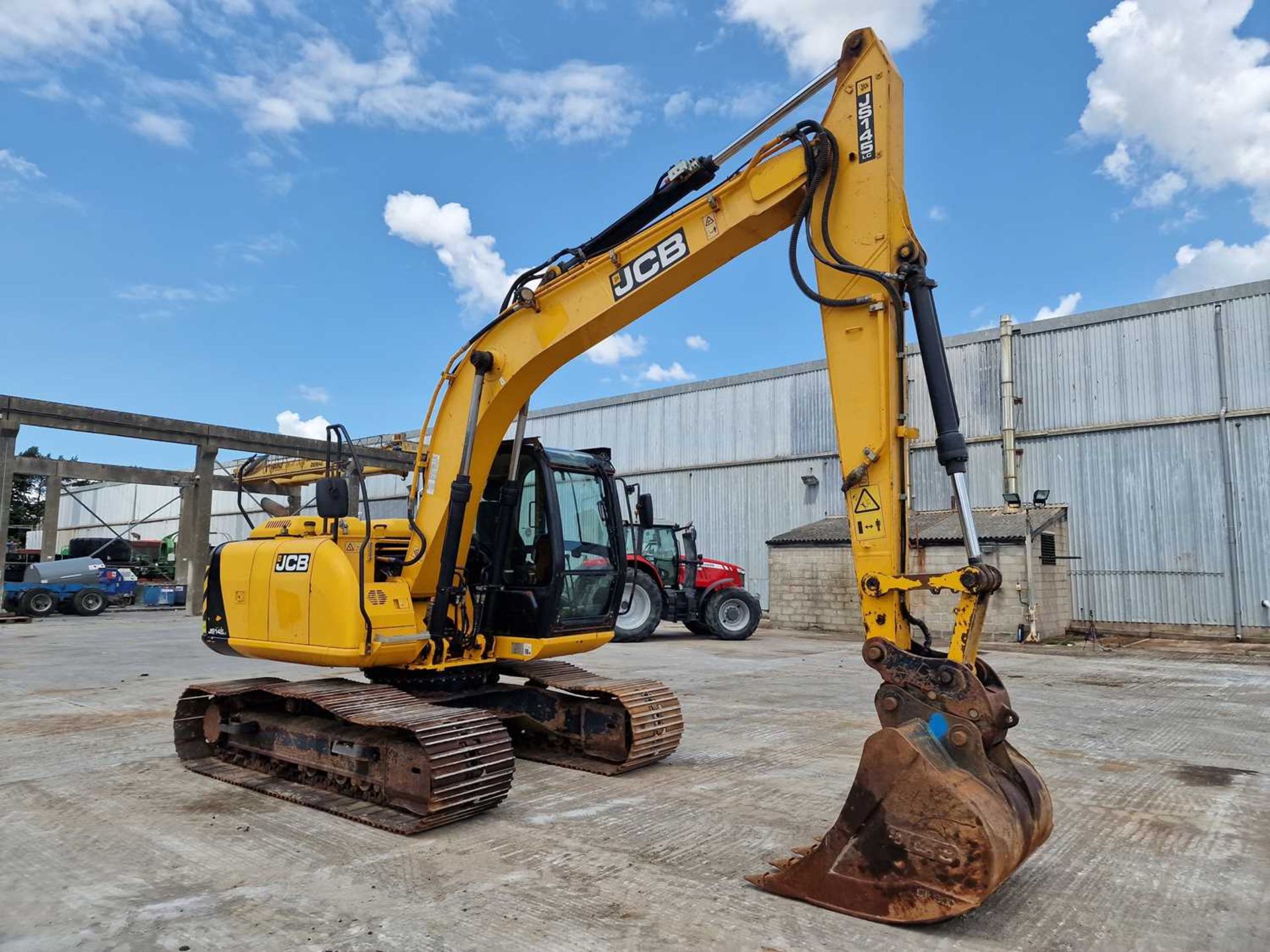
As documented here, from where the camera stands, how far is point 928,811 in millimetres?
3291

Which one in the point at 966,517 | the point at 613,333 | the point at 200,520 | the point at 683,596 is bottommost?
the point at 683,596

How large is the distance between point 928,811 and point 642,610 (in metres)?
14.0

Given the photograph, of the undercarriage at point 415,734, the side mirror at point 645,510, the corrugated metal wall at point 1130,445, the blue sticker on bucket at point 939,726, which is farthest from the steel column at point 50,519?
the blue sticker on bucket at point 939,726

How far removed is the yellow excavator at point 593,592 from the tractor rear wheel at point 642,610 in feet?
33.1

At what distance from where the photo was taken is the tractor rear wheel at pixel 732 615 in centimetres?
1805

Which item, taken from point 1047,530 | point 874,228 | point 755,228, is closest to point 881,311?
point 874,228

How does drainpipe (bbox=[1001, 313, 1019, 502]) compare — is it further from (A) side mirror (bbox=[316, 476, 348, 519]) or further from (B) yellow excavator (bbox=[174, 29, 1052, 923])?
(A) side mirror (bbox=[316, 476, 348, 519])

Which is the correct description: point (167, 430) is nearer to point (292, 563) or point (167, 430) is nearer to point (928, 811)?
point (292, 563)

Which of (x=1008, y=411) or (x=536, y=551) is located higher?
(x=1008, y=411)

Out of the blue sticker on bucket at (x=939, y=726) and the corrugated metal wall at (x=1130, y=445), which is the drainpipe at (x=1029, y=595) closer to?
the corrugated metal wall at (x=1130, y=445)

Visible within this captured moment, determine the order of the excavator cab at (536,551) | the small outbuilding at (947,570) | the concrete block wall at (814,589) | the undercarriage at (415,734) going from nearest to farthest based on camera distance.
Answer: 1. the undercarriage at (415,734)
2. the excavator cab at (536,551)
3. the small outbuilding at (947,570)
4. the concrete block wall at (814,589)

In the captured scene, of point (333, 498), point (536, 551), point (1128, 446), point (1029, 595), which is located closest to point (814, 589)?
point (1029, 595)

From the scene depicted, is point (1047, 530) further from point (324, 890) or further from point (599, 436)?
point (324, 890)

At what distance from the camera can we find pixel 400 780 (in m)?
4.80
